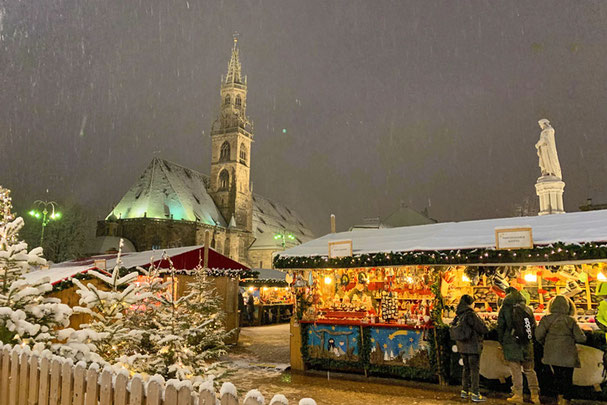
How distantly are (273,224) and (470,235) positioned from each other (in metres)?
54.6

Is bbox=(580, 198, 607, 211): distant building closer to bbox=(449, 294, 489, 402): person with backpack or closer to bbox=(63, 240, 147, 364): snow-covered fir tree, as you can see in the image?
bbox=(449, 294, 489, 402): person with backpack

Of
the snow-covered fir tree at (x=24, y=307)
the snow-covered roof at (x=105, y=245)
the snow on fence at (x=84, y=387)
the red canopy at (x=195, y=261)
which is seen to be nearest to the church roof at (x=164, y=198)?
the snow-covered roof at (x=105, y=245)

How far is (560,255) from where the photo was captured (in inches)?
300

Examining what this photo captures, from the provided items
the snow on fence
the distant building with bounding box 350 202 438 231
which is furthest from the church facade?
the snow on fence

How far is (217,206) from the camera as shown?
5512 cm

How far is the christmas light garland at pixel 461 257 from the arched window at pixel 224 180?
152 feet

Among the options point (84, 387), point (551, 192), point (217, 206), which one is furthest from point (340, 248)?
point (217, 206)

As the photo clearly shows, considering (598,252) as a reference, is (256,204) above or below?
above

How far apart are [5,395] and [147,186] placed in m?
45.7

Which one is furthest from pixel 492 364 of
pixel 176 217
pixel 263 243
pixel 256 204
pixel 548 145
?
pixel 256 204

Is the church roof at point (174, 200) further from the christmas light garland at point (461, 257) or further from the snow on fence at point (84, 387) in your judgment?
the snow on fence at point (84, 387)

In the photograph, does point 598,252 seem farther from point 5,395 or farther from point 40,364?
point 5,395

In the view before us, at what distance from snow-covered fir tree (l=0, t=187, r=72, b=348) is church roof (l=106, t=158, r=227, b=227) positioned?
4036 cm

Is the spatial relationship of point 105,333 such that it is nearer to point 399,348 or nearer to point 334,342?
point 334,342
